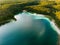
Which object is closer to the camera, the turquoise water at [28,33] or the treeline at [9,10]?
the turquoise water at [28,33]

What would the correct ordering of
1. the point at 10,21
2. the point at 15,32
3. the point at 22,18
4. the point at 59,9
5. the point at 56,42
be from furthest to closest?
the point at 59,9, the point at 22,18, the point at 10,21, the point at 15,32, the point at 56,42

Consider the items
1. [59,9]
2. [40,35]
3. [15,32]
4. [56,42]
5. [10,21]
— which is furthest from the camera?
[59,9]

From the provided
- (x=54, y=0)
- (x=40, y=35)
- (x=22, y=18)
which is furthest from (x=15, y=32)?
(x=54, y=0)

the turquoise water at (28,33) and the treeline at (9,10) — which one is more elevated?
the treeline at (9,10)

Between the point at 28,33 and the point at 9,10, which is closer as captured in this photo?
the point at 28,33

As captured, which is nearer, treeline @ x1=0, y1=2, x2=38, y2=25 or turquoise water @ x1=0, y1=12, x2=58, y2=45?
turquoise water @ x1=0, y1=12, x2=58, y2=45

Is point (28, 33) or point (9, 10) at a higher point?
point (9, 10)

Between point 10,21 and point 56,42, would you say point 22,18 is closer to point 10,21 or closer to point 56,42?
point 10,21

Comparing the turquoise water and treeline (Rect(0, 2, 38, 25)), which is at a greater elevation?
treeline (Rect(0, 2, 38, 25))
